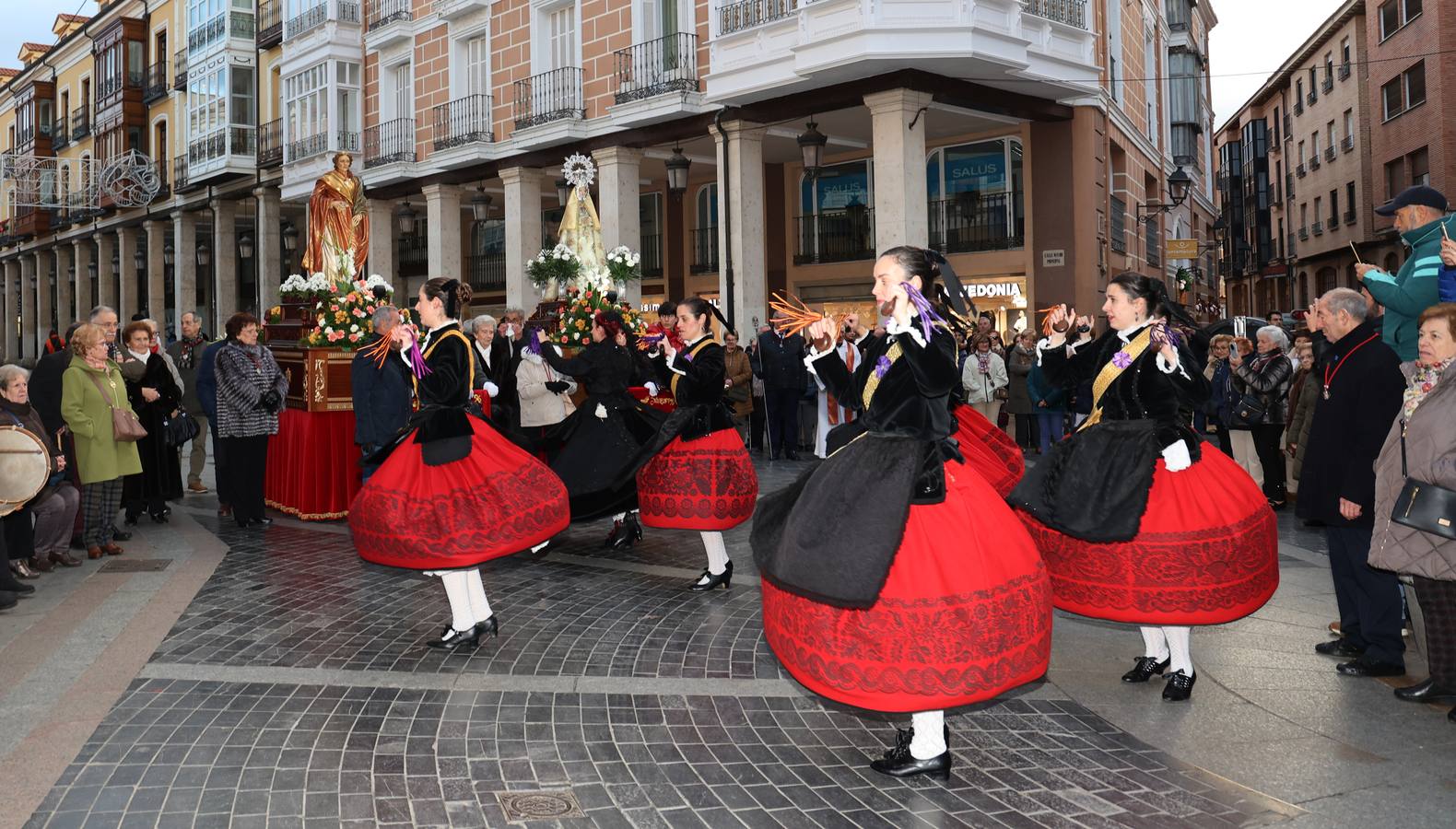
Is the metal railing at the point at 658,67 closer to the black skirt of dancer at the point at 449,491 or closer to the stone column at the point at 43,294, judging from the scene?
the black skirt of dancer at the point at 449,491

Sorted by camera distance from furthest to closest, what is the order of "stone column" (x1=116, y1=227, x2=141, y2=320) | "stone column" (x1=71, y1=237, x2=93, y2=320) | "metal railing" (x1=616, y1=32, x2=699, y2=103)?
"stone column" (x1=71, y1=237, x2=93, y2=320)
"stone column" (x1=116, y1=227, x2=141, y2=320)
"metal railing" (x1=616, y1=32, x2=699, y2=103)

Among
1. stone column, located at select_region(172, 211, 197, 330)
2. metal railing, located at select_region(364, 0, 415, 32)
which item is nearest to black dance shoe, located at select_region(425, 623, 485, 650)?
metal railing, located at select_region(364, 0, 415, 32)

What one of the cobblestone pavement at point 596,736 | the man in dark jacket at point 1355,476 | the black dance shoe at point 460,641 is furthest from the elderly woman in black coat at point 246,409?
the man in dark jacket at point 1355,476

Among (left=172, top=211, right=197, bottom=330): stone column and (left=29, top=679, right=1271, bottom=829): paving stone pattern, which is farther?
(left=172, top=211, right=197, bottom=330): stone column

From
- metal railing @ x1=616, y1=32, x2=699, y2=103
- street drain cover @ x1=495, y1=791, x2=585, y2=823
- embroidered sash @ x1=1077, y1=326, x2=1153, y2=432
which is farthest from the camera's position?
metal railing @ x1=616, y1=32, x2=699, y2=103

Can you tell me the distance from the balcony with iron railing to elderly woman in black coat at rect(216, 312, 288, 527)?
3520cm

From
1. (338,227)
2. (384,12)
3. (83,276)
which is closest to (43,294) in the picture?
(83,276)

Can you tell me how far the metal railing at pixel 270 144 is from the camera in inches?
1291

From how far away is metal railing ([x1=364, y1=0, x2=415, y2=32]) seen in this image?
2759 centimetres

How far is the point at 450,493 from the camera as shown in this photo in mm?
6289

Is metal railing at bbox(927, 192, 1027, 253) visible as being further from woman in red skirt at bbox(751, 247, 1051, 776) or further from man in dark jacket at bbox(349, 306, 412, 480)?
woman in red skirt at bbox(751, 247, 1051, 776)

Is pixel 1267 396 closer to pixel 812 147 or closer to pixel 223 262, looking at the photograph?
pixel 812 147

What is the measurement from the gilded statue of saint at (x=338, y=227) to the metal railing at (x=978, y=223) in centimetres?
1293

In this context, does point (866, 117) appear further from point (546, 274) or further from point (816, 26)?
point (546, 274)
